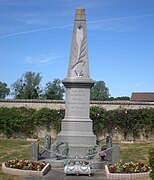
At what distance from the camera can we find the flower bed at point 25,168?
10.5 m

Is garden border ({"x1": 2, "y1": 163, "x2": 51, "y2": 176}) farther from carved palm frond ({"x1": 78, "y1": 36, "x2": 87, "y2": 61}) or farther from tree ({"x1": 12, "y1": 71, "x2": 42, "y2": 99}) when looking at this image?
tree ({"x1": 12, "y1": 71, "x2": 42, "y2": 99})

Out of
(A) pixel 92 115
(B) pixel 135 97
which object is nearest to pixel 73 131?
(A) pixel 92 115

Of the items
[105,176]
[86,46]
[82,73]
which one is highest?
[86,46]

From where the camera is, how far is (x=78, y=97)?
14625 mm

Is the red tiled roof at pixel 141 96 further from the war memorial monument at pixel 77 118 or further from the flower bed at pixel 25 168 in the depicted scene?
the flower bed at pixel 25 168

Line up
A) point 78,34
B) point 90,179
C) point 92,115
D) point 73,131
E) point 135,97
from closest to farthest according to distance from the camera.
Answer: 1. point 90,179
2. point 73,131
3. point 78,34
4. point 92,115
5. point 135,97

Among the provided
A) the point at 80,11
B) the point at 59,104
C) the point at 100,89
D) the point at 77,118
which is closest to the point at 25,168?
the point at 77,118

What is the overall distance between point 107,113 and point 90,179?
15.9 meters

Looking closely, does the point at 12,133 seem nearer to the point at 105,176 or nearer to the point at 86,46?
the point at 86,46

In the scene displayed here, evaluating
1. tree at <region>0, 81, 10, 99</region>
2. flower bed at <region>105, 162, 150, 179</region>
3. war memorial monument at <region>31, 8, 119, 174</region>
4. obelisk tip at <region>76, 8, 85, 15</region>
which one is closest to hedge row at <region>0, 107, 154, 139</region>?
war memorial monument at <region>31, 8, 119, 174</region>

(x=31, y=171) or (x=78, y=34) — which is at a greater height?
(x=78, y=34)

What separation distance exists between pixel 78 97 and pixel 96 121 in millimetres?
11410

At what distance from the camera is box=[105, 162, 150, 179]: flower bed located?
10250 mm

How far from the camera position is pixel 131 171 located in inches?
414
